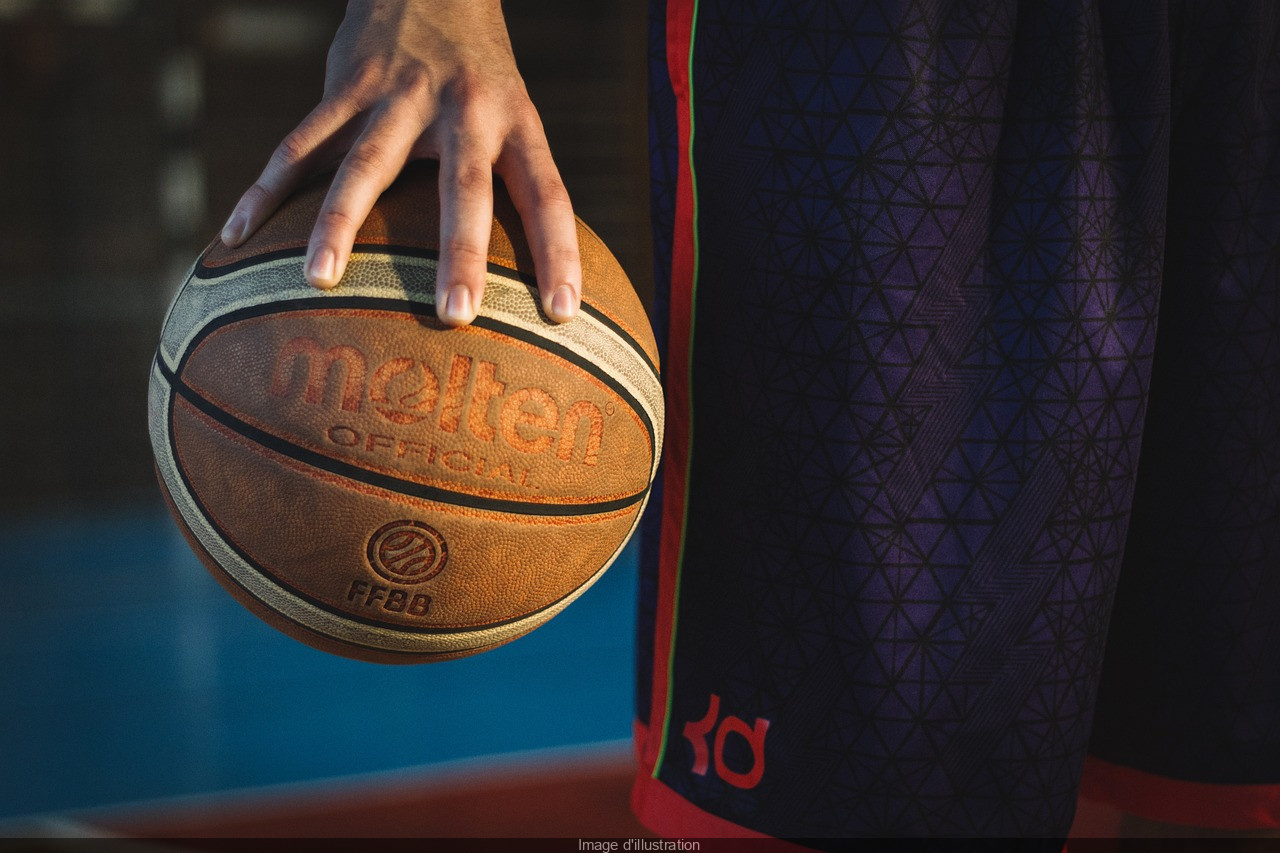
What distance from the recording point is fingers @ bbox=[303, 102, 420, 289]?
79 centimetres

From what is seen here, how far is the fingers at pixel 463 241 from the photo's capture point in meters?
0.78

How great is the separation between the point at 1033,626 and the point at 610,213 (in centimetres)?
441

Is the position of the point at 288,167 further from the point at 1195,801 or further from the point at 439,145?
the point at 1195,801

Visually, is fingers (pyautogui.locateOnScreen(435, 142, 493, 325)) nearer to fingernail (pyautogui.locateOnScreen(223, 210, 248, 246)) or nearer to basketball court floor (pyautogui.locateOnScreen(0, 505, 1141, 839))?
fingernail (pyautogui.locateOnScreen(223, 210, 248, 246))

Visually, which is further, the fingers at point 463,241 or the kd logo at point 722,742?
the kd logo at point 722,742

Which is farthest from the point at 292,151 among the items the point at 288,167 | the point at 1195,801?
the point at 1195,801

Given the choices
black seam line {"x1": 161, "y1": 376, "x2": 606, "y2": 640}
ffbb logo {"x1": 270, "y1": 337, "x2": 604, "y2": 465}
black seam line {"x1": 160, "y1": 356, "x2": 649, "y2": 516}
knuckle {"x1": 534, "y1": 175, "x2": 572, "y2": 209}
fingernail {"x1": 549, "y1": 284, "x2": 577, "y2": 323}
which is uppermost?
knuckle {"x1": 534, "y1": 175, "x2": 572, "y2": 209}

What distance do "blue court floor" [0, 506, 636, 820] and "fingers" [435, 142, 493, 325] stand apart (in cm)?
133

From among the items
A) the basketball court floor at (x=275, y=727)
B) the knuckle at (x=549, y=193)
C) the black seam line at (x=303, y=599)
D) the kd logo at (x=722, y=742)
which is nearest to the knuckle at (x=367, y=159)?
the knuckle at (x=549, y=193)

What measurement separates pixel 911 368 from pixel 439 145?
38 centimetres

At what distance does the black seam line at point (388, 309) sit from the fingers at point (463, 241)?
0.02 m

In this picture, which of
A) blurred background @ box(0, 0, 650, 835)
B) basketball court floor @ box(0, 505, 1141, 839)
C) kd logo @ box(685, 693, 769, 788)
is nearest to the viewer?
kd logo @ box(685, 693, 769, 788)

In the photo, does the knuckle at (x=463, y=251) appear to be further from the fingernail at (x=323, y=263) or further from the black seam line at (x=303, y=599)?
the black seam line at (x=303, y=599)

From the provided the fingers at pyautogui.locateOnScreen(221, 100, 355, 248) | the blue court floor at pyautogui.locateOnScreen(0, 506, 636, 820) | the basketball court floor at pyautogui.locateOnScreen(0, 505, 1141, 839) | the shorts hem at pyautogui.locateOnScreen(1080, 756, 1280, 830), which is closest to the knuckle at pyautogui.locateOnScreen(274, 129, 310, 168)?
the fingers at pyautogui.locateOnScreen(221, 100, 355, 248)
